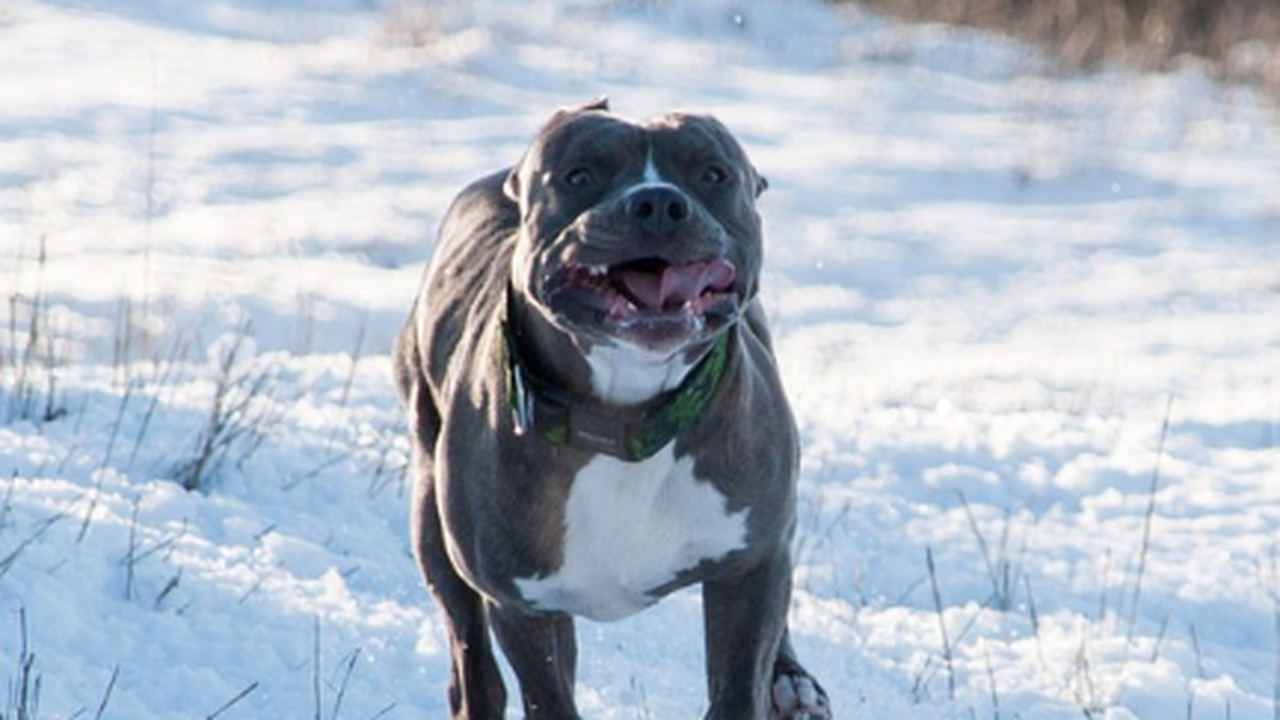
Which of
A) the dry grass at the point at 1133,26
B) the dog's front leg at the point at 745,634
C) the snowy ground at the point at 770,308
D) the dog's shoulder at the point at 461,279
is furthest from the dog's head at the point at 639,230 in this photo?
the dry grass at the point at 1133,26

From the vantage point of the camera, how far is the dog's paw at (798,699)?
16.9 ft

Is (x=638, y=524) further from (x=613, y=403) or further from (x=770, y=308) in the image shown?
(x=770, y=308)

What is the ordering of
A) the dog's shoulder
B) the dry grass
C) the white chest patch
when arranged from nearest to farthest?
the white chest patch
the dog's shoulder
the dry grass

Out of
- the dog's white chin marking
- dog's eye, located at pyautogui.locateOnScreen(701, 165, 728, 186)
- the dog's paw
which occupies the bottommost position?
the dog's paw

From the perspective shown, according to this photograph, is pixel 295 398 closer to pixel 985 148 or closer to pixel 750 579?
pixel 750 579

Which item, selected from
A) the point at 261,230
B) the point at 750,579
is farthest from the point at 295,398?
the point at 261,230

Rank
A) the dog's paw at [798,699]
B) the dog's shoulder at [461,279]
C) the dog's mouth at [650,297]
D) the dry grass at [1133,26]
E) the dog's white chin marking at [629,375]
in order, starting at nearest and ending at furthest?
the dog's mouth at [650,297] < the dog's white chin marking at [629,375] < the dog's shoulder at [461,279] < the dog's paw at [798,699] < the dry grass at [1133,26]

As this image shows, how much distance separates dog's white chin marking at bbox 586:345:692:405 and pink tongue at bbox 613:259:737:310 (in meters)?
0.18

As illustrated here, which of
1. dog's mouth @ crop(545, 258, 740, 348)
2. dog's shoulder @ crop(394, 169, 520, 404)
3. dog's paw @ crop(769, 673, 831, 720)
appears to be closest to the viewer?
dog's mouth @ crop(545, 258, 740, 348)

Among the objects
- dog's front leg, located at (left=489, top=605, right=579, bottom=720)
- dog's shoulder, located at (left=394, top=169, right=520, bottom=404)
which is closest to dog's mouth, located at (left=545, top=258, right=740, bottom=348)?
dog's shoulder, located at (left=394, top=169, right=520, bottom=404)

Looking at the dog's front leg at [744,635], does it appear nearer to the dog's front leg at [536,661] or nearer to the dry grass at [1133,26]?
the dog's front leg at [536,661]

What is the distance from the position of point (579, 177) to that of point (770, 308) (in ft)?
24.5

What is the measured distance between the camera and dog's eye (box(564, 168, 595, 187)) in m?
4.27

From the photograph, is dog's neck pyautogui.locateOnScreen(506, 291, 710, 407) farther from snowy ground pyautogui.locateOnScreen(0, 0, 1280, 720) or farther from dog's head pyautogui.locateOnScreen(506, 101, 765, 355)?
snowy ground pyautogui.locateOnScreen(0, 0, 1280, 720)
